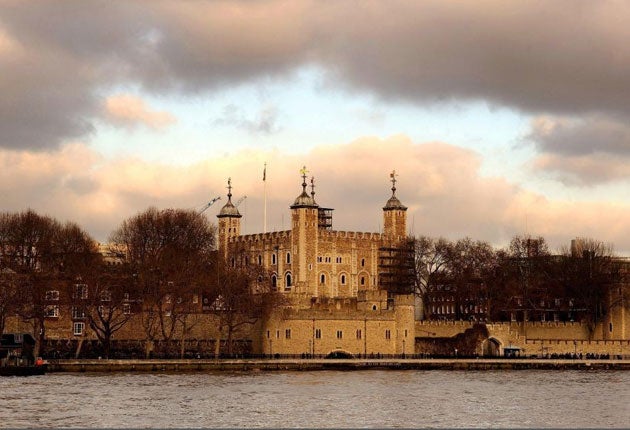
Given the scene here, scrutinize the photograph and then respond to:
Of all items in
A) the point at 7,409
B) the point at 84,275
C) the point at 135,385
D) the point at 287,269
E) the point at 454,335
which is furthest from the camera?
the point at 287,269

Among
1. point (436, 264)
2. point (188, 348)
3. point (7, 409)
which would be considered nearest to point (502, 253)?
point (436, 264)

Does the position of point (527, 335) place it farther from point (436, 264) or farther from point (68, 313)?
point (68, 313)

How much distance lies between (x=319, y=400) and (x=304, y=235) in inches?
2280

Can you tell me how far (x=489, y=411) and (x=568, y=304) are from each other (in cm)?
5710

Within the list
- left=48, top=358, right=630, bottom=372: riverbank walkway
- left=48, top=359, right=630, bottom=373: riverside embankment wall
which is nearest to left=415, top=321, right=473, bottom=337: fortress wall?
left=48, top=358, right=630, bottom=372: riverbank walkway

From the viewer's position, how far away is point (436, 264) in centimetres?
14125

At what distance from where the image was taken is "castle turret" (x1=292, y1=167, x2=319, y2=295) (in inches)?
5285

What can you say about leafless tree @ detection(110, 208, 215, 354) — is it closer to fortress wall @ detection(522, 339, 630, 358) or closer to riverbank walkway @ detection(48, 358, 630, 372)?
riverbank walkway @ detection(48, 358, 630, 372)

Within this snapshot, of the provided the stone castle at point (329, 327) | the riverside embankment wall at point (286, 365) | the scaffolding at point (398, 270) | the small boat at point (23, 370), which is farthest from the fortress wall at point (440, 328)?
A: the small boat at point (23, 370)

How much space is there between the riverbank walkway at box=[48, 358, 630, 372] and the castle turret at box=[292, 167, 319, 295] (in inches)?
1027

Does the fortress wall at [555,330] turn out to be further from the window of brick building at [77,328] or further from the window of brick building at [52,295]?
the window of brick building at [52,295]

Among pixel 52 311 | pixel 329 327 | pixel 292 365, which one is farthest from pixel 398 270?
pixel 52 311

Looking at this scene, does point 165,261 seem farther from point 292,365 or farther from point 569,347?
point 569,347

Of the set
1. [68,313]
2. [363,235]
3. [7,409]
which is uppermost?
[363,235]
